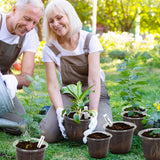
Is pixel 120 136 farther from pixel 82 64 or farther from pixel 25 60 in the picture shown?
pixel 25 60

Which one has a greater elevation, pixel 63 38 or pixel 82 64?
pixel 63 38

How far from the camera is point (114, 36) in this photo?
9141 millimetres

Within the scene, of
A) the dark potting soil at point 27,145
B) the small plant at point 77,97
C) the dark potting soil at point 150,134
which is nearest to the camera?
the dark potting soil at point 27,145

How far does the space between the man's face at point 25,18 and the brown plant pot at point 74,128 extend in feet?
2.66

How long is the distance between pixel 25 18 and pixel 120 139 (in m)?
1.22

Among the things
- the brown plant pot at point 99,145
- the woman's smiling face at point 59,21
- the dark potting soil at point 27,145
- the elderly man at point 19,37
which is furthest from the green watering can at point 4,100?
the woman's smiling face at point 59,21

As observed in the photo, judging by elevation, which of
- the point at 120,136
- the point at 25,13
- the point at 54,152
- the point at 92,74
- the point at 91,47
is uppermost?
the point at 25,13

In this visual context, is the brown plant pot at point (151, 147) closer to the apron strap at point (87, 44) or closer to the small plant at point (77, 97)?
the small plant at point (77, 97)

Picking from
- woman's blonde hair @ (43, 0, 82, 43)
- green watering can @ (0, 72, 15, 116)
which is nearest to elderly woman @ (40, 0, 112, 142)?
woman's blonde hair @ (43, 0, 82, 43)

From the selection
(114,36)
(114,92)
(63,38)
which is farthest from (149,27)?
(63,38)

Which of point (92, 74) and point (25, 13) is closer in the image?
point (25, 13)

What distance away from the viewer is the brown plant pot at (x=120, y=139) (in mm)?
2010

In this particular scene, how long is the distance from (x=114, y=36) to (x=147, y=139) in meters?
7.54

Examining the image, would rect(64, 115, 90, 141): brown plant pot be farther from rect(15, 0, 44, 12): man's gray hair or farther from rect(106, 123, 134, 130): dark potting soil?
rect(15, 0, 44, 12): man's gray hair
